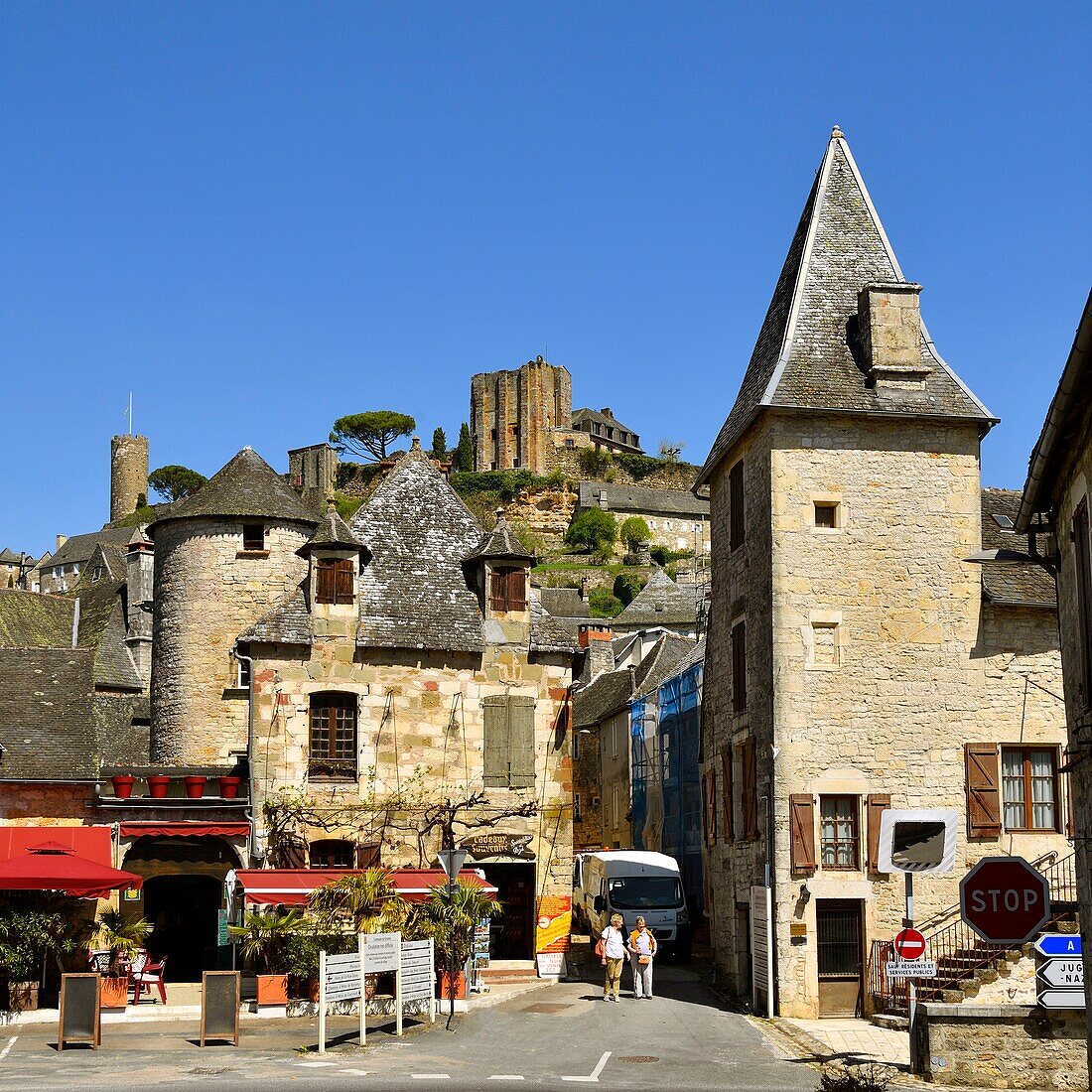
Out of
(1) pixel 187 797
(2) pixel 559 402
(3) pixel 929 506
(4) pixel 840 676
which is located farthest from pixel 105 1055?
(2) pixel 559 402

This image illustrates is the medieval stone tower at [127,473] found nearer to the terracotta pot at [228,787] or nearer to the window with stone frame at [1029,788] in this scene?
the terracotta pot at [228,787]

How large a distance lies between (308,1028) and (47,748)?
847 cm

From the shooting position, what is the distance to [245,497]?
33.5 meters

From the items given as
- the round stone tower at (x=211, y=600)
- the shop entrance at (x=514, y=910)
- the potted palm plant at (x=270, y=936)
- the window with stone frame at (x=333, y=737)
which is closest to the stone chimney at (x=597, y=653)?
the round stone tower at (x=211, y=600)

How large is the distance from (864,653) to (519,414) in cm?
10631

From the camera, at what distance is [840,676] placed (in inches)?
998

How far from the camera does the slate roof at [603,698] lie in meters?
51.5

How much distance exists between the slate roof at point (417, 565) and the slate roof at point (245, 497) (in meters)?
2.93

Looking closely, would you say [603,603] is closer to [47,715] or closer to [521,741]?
[521,741]

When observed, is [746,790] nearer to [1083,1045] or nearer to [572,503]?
[1083,1045]

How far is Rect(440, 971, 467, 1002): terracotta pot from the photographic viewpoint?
23.9 meters

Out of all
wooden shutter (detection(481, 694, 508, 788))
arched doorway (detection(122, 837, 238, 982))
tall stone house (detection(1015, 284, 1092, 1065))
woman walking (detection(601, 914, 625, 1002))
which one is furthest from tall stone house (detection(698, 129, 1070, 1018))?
tall stone house (detection(1015, 284, 1092, 1065))

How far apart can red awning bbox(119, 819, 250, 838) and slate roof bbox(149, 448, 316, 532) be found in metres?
7.84

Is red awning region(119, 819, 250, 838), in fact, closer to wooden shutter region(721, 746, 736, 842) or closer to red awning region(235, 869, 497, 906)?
red awning region(235, 869, 497, 906)
